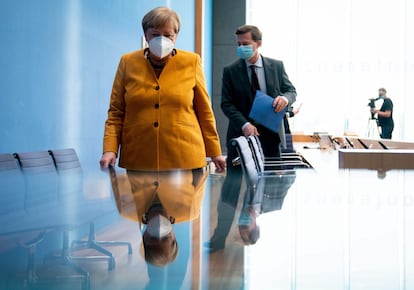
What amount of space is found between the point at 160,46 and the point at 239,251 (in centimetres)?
150

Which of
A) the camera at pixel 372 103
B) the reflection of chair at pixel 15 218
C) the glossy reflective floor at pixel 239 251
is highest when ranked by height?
the camera at pixel 372 103

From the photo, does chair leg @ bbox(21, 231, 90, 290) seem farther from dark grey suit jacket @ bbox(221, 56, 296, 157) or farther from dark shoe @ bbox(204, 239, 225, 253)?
dark grey suit jacket @ bbox(221, 56, 296, 157)

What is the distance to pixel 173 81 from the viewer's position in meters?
2.17

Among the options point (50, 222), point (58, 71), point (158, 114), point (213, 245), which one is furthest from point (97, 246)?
point (58, 71)

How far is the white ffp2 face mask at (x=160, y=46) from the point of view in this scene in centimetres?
209

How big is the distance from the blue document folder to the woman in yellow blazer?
0.92 m

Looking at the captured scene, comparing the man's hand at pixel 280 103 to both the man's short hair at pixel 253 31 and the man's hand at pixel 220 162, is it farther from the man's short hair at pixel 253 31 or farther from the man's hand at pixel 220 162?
the man's hand at pixel 220 162

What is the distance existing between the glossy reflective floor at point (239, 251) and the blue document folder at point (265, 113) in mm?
1867

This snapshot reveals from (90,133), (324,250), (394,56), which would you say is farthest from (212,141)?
(394,56)

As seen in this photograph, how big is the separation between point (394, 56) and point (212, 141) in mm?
12177

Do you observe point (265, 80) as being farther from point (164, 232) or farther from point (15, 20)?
point (164, 232)

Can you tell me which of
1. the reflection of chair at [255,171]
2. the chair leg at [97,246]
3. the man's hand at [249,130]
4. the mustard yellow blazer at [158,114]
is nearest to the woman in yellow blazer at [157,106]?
the mustard yellow blazer at [158,114]

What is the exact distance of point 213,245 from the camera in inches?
28.8

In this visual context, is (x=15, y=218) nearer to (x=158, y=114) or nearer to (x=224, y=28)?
(x=158, y=114)
